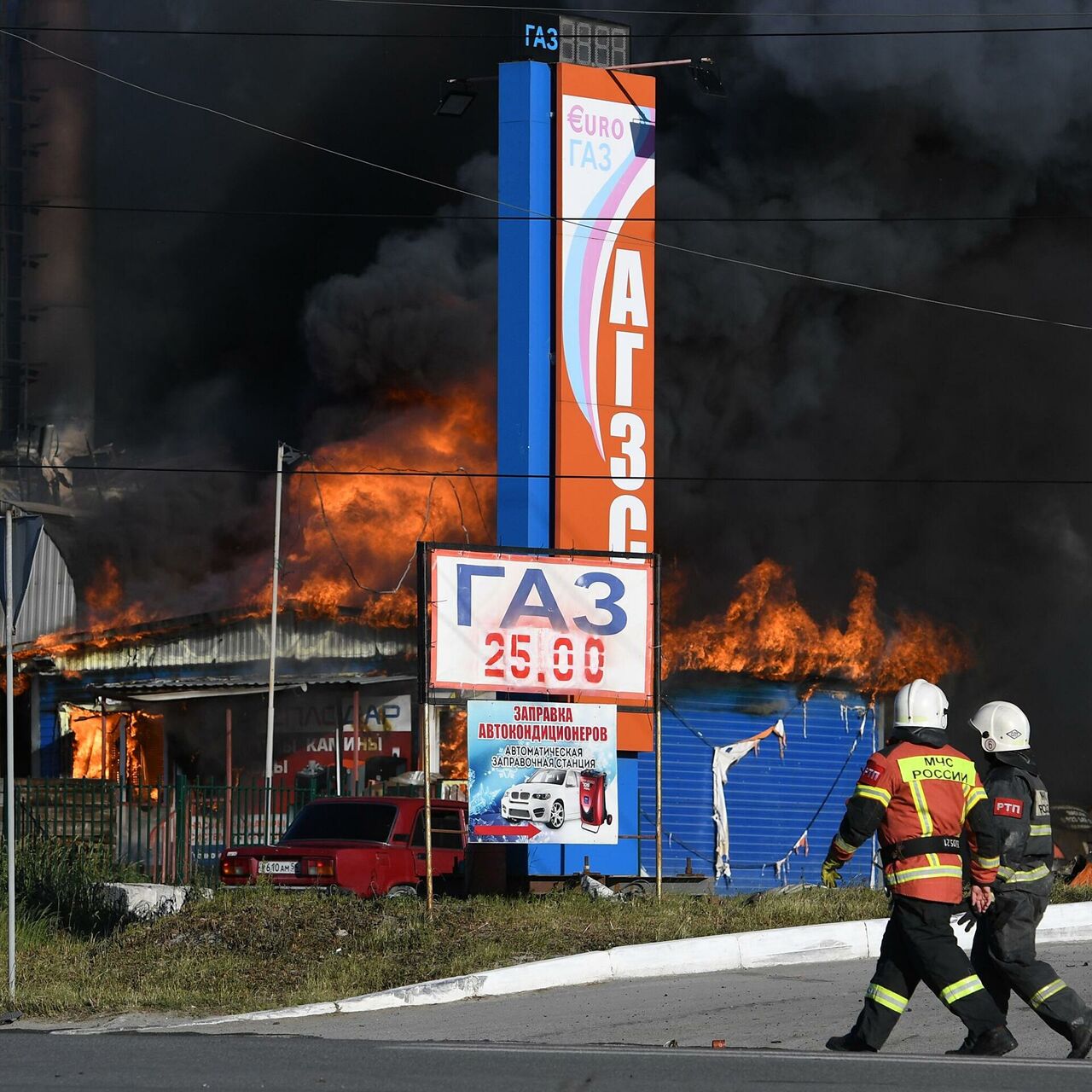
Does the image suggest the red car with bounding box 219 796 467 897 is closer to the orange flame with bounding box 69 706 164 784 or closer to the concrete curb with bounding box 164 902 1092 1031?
the concrete curb with bounding box 164 902 1092 1031

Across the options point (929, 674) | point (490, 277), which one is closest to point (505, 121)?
point (929, 674)

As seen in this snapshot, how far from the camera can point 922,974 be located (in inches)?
318

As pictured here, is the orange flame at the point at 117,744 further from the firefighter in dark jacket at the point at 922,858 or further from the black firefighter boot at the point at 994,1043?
the black firefighter boot at the point at 994,1043

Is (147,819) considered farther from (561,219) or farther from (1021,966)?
(1021,966)

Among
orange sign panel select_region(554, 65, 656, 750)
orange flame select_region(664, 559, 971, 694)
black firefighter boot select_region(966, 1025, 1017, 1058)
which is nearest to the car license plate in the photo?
orange sign panel select_region(554, 65, 656, 750)

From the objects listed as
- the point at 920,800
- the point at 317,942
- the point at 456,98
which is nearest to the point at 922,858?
the point at 920,800

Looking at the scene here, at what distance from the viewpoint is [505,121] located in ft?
71.8

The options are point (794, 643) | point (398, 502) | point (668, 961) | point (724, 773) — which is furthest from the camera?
point (398, 502)

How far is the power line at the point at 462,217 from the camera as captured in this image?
43.2 metres

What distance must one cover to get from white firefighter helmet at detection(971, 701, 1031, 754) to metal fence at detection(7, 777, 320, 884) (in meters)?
11.1

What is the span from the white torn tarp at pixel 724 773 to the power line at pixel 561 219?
25.6ft

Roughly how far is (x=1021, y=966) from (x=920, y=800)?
1013mm

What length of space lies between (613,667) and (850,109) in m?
31.3

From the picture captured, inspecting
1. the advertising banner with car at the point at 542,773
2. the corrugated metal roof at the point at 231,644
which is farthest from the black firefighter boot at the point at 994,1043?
the corrugated metal roof at the point at 231,644
